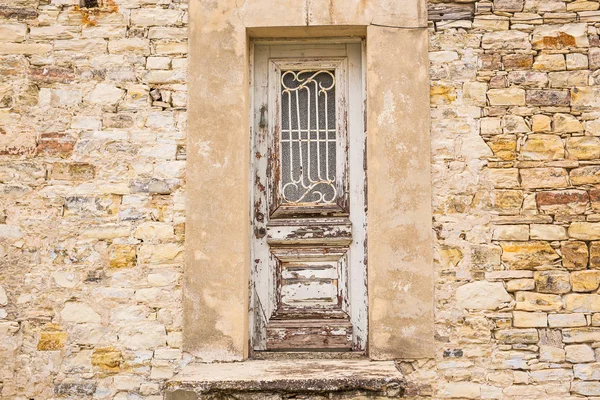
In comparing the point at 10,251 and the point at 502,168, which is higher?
the point at 502,168

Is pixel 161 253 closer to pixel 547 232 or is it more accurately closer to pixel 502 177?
pixel 502 177

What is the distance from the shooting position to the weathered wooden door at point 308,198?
3939mm

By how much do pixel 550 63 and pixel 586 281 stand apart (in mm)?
1357

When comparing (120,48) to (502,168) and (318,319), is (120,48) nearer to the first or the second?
(318,319)

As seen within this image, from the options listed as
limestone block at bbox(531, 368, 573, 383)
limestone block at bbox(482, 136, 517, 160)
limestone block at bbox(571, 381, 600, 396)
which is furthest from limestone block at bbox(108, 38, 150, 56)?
limestone block at bbox(571, 381, 600, 396)

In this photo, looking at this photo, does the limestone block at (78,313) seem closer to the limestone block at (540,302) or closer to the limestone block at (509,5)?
the limestone block at (540,302)

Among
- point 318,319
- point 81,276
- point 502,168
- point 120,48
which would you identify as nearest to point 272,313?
point 318,319

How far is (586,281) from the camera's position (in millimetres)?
3699

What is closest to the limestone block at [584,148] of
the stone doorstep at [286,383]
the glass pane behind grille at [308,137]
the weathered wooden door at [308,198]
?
the weathered wooden door at [308,198]

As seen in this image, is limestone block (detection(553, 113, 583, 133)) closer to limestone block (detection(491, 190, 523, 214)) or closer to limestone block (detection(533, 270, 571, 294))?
limestone block (detection(491, 190, 523, 214))

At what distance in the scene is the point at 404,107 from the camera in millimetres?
3818

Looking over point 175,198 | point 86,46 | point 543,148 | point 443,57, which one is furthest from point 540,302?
point 86,46

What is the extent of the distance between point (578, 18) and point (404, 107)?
4.04 ft

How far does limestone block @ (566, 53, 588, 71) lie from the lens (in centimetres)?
383
